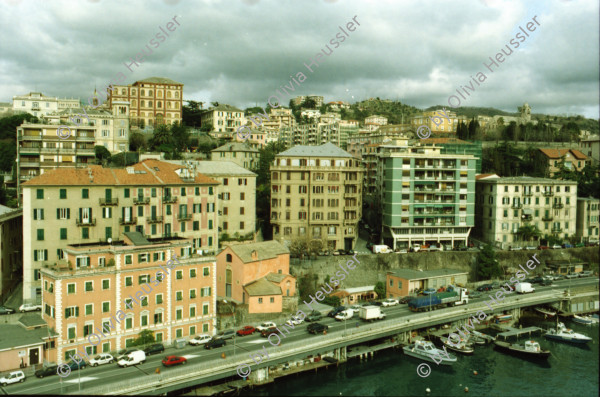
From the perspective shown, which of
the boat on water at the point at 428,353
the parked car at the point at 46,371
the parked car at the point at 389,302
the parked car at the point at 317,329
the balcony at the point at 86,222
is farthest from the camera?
the parked car at the point at 389,302

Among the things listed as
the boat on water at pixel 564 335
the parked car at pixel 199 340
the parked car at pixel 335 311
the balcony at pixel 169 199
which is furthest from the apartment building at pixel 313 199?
the boat on water at pixel 564 335

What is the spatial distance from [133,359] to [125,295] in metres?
4.72

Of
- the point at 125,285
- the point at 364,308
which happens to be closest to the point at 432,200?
the point at 364,308

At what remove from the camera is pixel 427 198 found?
60156 millimetres

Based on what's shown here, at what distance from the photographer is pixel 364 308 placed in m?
41.8

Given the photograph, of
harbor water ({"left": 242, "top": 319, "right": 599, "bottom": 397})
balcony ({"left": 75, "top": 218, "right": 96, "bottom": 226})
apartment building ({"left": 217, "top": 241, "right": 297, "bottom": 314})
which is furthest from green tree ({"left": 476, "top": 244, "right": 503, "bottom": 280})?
balcony ({"left": 75, "top": 218, "right": 96, "bottom": 226})

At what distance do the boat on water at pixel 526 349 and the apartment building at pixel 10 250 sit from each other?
40901 mm

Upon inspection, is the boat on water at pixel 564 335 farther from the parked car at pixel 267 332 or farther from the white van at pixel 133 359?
the white van at pixel 133 359

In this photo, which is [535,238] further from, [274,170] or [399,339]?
[274,170]

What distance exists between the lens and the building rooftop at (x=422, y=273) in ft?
167

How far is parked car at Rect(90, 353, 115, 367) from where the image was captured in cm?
3219

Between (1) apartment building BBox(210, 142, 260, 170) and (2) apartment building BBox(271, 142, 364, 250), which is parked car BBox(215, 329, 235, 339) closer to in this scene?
(2) apartment building BBox(271, 142, 364, 250)

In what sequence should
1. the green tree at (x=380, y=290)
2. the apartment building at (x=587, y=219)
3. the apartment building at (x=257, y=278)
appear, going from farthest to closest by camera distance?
the apartment building at (x=587, y=219) → the green tree at (x=380, y=290) → the apartment building at (x=257, y=278)

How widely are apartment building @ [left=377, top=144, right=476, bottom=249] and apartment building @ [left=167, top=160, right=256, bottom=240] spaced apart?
1682 cm
